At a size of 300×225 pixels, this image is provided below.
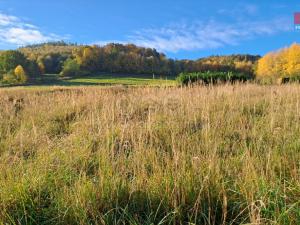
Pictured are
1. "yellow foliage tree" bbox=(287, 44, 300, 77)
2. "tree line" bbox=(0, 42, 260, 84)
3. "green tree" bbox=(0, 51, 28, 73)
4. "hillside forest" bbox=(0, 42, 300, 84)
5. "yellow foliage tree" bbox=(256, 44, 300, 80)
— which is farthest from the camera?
"green tree" bbox=(0, 51, 28, 73)

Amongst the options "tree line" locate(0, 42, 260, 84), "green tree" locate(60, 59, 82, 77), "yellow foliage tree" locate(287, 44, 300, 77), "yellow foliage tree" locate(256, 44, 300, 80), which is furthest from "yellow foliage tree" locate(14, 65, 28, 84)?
"yellow foliage tree" locate(287, 44, 300, 77)

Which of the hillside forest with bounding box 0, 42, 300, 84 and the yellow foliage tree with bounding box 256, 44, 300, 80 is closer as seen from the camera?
the yellow foliage tree with bounding box 256, 44, 300, 80

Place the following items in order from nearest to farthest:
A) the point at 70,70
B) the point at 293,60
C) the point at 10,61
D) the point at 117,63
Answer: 1. the point at 293,60
2. the point at 70,70
3. the point at 117,63
4. the point at 10,61

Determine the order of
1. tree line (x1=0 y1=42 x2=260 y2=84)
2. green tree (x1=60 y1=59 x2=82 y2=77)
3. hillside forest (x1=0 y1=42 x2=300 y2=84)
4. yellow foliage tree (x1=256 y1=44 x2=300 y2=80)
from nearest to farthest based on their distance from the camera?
yellow foliage tree (x1=256 y1=44 x2=300 y2=80) → hillside forest (x1=0 y1=42 x2=300 y2=84) → tree line (x1=0 y1=42 x2=260 y2=84) → green tree (x1=60 y1=59 x2=82 y2=77)

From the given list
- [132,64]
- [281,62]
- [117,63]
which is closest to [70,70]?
[117,63]

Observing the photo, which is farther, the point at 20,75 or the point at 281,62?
the point at 20,75

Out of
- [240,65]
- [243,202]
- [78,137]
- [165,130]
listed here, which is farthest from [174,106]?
[240,65]

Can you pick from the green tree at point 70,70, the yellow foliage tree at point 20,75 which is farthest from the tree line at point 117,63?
the yellow foliage tree at point 20,75

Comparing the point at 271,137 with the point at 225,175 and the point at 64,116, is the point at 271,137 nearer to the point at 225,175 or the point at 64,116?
the point at 225,175

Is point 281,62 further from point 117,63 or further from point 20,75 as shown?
point 20,75

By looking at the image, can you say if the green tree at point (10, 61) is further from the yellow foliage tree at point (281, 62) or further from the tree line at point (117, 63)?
the yellow foliage tree at point (281, 62)

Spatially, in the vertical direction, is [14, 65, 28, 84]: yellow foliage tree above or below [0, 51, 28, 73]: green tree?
below

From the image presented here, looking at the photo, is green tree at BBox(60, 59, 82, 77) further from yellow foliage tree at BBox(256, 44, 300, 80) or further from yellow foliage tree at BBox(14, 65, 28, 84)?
yellow foliage tree at BBox(256, 44, 300, 80)

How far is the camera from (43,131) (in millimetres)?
5305
